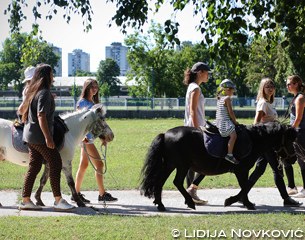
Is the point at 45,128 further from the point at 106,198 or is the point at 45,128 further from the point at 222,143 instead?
the point at 222,143

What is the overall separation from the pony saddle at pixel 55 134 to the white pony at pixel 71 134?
60 millimetres

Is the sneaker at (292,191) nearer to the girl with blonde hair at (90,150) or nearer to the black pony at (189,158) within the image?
the black pony at (189,158)

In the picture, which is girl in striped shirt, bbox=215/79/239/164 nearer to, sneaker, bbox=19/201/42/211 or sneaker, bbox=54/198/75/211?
sneaker, bbox=54/198/75/211

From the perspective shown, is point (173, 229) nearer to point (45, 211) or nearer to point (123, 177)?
point (45, 211)

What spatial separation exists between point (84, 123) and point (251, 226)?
10.5 ft

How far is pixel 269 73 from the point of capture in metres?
61.0

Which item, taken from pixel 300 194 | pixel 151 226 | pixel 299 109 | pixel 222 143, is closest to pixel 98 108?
pixel 222 143

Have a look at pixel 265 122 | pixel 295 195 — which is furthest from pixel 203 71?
pixel 295 195

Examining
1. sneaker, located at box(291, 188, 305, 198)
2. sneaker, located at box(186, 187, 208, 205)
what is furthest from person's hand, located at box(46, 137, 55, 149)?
sneaker, located at box(291, 188, 305, 198)

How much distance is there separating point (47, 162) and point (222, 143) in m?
2.61

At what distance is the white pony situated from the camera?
8.77 meters

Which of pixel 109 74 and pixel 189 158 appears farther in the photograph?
pixel 109 74

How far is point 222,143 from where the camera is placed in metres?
8.59

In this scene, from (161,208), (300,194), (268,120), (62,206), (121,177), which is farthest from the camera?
(121,177)
